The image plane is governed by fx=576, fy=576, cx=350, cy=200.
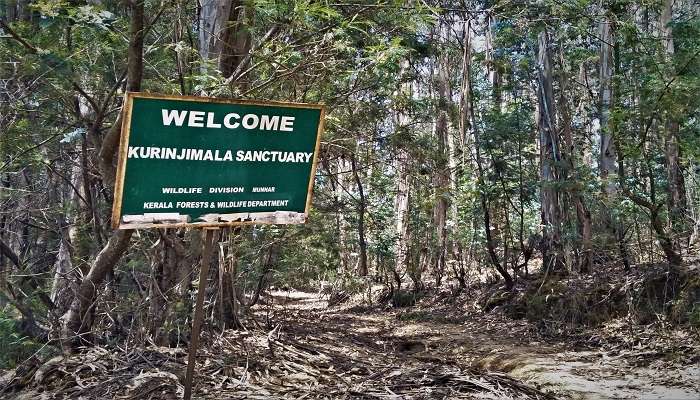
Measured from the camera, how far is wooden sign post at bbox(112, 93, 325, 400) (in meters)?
3.14

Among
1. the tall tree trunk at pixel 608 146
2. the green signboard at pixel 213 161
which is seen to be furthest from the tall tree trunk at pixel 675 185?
the green signboard at pixel 213 161

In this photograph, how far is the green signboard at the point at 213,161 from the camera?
→ 314cm

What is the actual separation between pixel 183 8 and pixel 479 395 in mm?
4640

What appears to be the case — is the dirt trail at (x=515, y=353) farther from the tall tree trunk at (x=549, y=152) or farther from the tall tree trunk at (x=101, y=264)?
the tall tree trunk at (x=101, y=264)

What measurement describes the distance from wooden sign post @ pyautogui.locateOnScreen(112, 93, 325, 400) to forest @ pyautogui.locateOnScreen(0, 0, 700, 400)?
0.55 meters

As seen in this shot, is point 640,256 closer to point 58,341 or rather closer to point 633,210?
point 633,210

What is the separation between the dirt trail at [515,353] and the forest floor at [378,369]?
0.8 inches

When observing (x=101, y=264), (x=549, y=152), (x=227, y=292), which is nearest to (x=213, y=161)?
(x=101, y=264)

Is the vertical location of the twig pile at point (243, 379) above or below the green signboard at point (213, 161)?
below

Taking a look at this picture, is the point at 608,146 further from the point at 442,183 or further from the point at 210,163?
the point at 210,163

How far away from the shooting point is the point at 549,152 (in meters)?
11.1

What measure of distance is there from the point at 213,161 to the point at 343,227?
1074cm

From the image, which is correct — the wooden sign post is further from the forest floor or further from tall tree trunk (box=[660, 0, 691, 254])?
tall tree trunk (box=[660, 0, 691, 254])

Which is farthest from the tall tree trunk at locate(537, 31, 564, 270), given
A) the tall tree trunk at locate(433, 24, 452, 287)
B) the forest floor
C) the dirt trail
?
the forest floor
